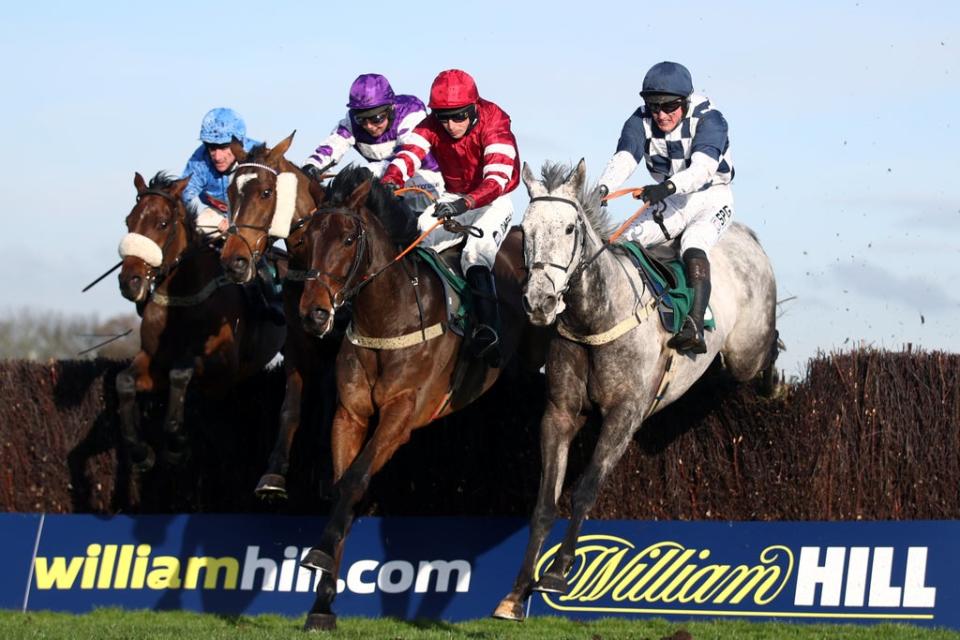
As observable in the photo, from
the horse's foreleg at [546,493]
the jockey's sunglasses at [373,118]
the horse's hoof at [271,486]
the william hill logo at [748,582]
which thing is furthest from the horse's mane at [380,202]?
the william hill logo at [748,582]

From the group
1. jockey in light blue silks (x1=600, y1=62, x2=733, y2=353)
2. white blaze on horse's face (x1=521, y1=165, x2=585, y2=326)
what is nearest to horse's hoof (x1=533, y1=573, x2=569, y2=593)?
white blaze on horse's face (x1=521, y1=165, x2=585, y2=326)

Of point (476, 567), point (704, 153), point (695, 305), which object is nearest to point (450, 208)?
point (695, 305)

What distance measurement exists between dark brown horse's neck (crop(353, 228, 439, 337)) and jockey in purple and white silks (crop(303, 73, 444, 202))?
112 centimetres

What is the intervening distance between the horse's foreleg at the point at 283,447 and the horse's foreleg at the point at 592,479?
179cm

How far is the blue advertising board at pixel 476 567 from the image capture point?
8359 millimetres

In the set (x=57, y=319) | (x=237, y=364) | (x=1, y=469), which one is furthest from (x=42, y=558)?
(x=57, y=319)

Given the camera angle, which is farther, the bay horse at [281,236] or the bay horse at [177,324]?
the bay horse at [177,324]

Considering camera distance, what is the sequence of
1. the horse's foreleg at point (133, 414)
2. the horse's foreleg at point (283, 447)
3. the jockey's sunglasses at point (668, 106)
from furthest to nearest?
the horse's foreleg at point (133, 414) → the jockey's sunglasses at point (668, 106) → the horse's foreleg at point (283, 447)

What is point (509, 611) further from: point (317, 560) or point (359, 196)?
point (359, 196)

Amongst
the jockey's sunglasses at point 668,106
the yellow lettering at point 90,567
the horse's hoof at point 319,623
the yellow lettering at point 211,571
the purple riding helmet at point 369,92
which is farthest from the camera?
the yellow lettering at point 90,567

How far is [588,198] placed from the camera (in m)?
7.51

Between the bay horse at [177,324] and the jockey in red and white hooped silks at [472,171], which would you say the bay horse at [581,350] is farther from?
the bay horse at [177,324]

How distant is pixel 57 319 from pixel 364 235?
5822cm

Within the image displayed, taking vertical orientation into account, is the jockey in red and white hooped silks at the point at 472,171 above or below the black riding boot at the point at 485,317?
above
